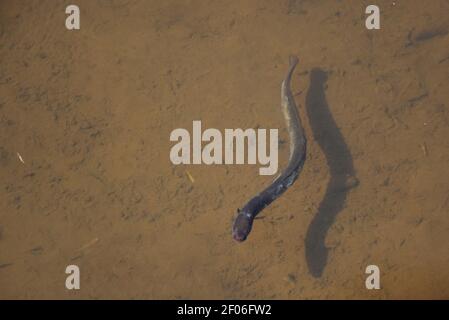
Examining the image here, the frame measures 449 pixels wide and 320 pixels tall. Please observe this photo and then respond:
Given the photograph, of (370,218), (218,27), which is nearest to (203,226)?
(370,218)

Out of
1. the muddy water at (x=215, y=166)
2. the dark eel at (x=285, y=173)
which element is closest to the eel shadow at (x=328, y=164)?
the muddy water at (x=215, y=166)

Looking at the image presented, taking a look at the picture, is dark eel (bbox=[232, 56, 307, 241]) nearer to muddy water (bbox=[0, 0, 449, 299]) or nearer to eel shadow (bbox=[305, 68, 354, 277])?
muddy water (bbox=[0, 0, 449, 299])

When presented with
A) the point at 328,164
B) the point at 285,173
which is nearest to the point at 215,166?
the point at 285,173

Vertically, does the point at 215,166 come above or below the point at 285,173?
above

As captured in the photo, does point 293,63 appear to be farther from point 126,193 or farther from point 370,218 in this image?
point 126,193

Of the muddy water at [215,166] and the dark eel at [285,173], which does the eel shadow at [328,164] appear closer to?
the muddy water at [215,166]

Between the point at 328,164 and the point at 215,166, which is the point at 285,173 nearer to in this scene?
the point at 328,164
